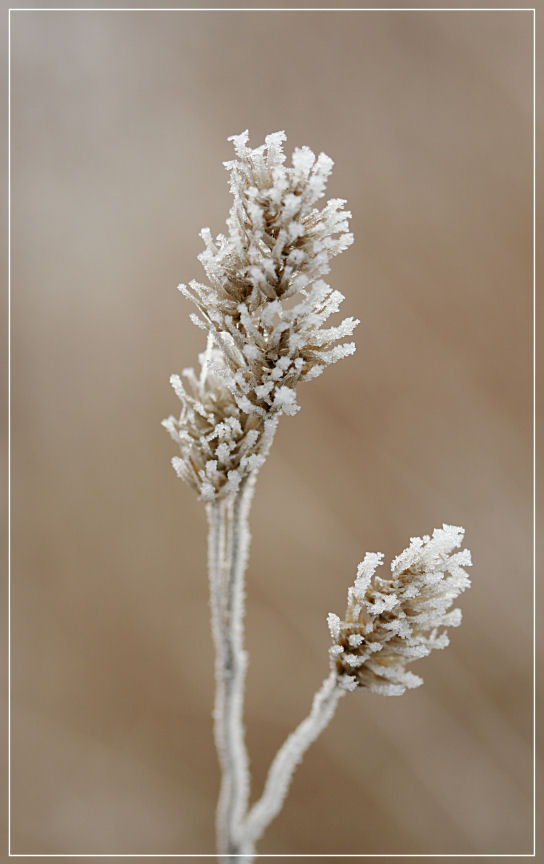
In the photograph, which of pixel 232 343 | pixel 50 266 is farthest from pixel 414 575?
pixel 50 266

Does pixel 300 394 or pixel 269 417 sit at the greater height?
pixel 300 394

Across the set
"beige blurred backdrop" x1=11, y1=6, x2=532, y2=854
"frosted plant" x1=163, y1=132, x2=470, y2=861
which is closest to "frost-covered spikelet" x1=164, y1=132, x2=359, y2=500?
"frosted plant" x1=163, y1=132, x2=470, y2=861

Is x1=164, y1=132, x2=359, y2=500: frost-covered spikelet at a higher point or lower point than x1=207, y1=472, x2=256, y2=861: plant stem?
higher

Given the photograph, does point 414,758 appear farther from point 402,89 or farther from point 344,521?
point 402,89

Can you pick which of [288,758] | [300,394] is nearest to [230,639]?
[288,758]

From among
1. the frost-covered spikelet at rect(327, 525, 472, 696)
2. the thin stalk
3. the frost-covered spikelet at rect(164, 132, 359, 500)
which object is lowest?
the thin stalk

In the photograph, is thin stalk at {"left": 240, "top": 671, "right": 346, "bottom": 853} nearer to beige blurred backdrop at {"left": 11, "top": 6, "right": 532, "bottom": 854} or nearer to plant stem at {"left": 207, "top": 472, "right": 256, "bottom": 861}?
plant stem at {"left": 207, "top": 472, "right": 256, "bottom": 861}

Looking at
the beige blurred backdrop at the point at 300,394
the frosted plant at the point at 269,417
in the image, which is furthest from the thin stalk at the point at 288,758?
the beige blurred backdrop at the point at 300,394

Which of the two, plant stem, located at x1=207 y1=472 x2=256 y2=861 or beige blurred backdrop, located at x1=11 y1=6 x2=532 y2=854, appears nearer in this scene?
plant stem, located at x1=207 y1=472 x2=256 y2=861

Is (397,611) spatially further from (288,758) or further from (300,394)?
(300,394)
